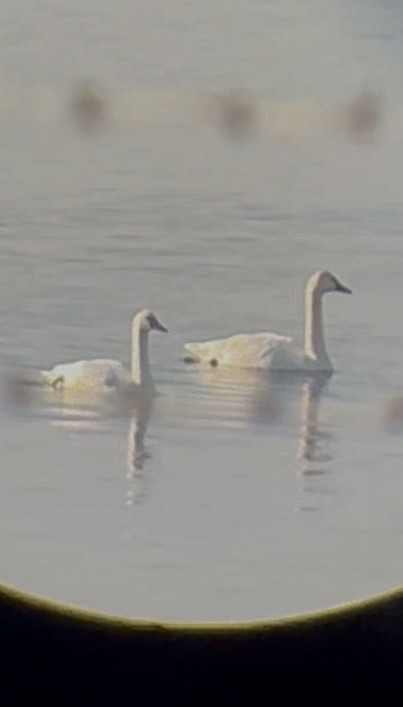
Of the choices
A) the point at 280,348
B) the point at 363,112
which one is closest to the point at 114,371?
the point at 280,348

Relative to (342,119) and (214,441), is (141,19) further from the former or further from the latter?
(214,441)

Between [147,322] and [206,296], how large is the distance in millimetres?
50

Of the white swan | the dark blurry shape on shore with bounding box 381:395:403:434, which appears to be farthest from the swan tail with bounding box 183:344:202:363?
the dark blurry shape on shore with bounding box 381:395:403:434

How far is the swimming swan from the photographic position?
1.28 metres

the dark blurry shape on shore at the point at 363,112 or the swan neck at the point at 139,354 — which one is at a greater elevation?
the dark blurry shape on shore at the point at 363,112

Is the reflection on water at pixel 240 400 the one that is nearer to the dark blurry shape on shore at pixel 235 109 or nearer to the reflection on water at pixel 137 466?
the reflection on water at pixel 137 466

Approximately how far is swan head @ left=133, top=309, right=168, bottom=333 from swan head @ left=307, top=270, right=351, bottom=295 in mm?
115

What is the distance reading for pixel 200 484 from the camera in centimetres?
130

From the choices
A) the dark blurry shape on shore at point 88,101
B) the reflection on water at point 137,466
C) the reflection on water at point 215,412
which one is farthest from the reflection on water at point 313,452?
the dark blurry shape on shore at point 88,101

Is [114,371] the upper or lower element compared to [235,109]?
lower

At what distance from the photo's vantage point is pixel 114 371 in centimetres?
129

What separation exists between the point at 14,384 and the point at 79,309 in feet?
0.25

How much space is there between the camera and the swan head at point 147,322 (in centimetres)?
128

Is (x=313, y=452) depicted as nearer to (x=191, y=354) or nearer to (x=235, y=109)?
(x=191, y=354)
